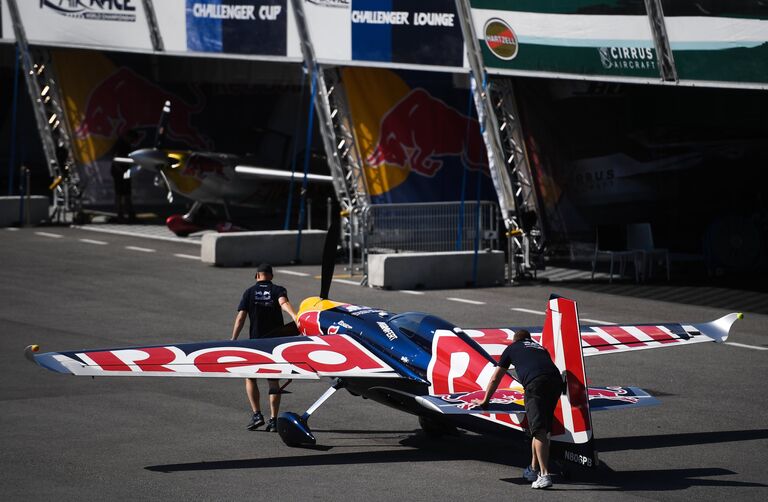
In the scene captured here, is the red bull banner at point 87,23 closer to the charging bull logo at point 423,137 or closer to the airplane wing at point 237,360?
the charging bull logo at point 423,137

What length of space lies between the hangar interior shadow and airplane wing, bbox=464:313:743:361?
928 millimetres

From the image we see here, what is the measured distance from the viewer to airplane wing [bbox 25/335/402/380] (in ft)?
35.0

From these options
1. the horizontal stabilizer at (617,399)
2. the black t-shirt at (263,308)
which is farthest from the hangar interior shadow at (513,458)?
the black t-shirt at (263,308)

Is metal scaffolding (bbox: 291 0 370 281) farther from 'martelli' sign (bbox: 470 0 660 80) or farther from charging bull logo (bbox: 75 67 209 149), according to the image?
charging bull logo (bbox: 75 67 209 149)

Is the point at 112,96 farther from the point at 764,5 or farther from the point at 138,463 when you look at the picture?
the point at 138,463

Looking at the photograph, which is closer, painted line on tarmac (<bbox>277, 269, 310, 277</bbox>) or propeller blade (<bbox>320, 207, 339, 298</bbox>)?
propeller blade (<bbox>320, 207, 339, 298</bbox>)

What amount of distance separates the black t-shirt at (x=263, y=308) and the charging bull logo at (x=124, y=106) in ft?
69.1

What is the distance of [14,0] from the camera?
103 ft

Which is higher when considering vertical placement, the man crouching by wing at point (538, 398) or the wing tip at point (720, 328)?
the wing tip at point (720, 328)

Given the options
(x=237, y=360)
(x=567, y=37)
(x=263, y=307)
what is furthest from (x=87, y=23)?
(x=237, y=360)

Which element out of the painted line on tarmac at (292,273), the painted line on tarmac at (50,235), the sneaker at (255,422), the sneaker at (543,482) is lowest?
the sneaker at (543,482)

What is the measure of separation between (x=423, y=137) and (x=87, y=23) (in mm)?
9888

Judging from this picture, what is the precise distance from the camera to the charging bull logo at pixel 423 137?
1013 inches

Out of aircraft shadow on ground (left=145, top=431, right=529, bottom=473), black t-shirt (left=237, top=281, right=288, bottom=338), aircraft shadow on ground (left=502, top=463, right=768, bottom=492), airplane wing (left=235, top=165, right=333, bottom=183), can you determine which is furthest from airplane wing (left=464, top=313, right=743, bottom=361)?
airplane wing (left=235, top=165, right=333, bottom=183)
